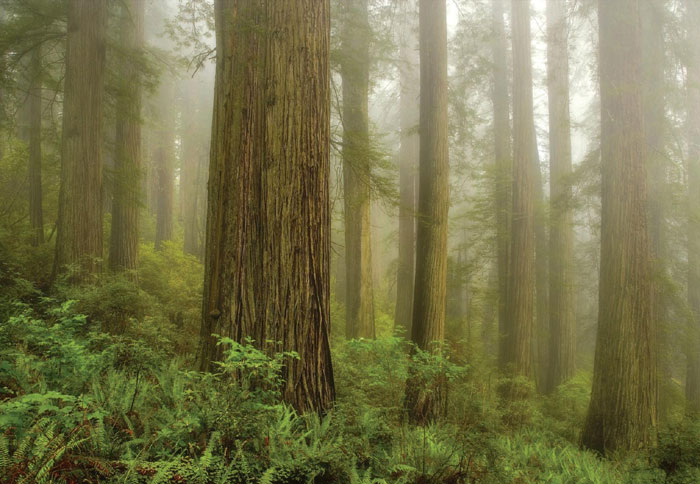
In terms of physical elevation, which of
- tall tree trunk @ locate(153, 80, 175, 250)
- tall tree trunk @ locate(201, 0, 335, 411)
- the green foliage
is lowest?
the green foliage

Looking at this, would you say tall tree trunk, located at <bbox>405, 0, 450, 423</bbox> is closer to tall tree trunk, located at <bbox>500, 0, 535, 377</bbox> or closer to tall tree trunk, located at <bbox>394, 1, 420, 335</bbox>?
tall tree trunk, located at <bbox>394, 1, 420, 335</bbox>

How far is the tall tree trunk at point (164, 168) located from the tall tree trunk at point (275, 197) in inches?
559

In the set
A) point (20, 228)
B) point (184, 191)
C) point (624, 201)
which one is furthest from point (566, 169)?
point (184, 191)

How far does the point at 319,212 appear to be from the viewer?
3.75 metres

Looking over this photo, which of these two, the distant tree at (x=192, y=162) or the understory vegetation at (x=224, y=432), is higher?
the distant tree at (x=192, y=162)

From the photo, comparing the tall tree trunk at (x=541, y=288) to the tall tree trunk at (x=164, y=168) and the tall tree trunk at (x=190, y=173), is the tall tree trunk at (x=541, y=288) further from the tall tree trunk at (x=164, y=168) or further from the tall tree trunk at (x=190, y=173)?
the tall tree trunk at (x=190, y=173)

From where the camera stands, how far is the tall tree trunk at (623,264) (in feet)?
20.9

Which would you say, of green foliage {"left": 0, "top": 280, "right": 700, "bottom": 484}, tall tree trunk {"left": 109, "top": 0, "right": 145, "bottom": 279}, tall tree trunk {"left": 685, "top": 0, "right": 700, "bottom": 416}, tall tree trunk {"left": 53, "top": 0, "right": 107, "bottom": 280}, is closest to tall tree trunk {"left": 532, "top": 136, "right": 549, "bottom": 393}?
tall tree trunk {"left": 685, "top": 0, "right": 700, "bottom": 416}

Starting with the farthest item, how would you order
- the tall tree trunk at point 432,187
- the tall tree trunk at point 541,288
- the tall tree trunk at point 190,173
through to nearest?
the tall tree trunk at point 190,173
the tall tree trunk at point 541,288
the tall tree trunk at point 432,187

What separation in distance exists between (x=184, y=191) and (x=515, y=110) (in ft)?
56.5

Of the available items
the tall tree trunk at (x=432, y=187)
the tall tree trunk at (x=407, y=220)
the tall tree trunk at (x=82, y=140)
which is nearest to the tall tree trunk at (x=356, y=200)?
the tall tree trunk at (x=432, y=187)

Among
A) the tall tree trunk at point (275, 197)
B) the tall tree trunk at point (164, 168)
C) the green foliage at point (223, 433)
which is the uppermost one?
the tall tree trunk at point (164, 168)

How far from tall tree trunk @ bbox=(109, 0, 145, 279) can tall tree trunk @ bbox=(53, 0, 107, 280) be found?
1.32 meters

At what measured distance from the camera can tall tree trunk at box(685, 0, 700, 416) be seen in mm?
11428
